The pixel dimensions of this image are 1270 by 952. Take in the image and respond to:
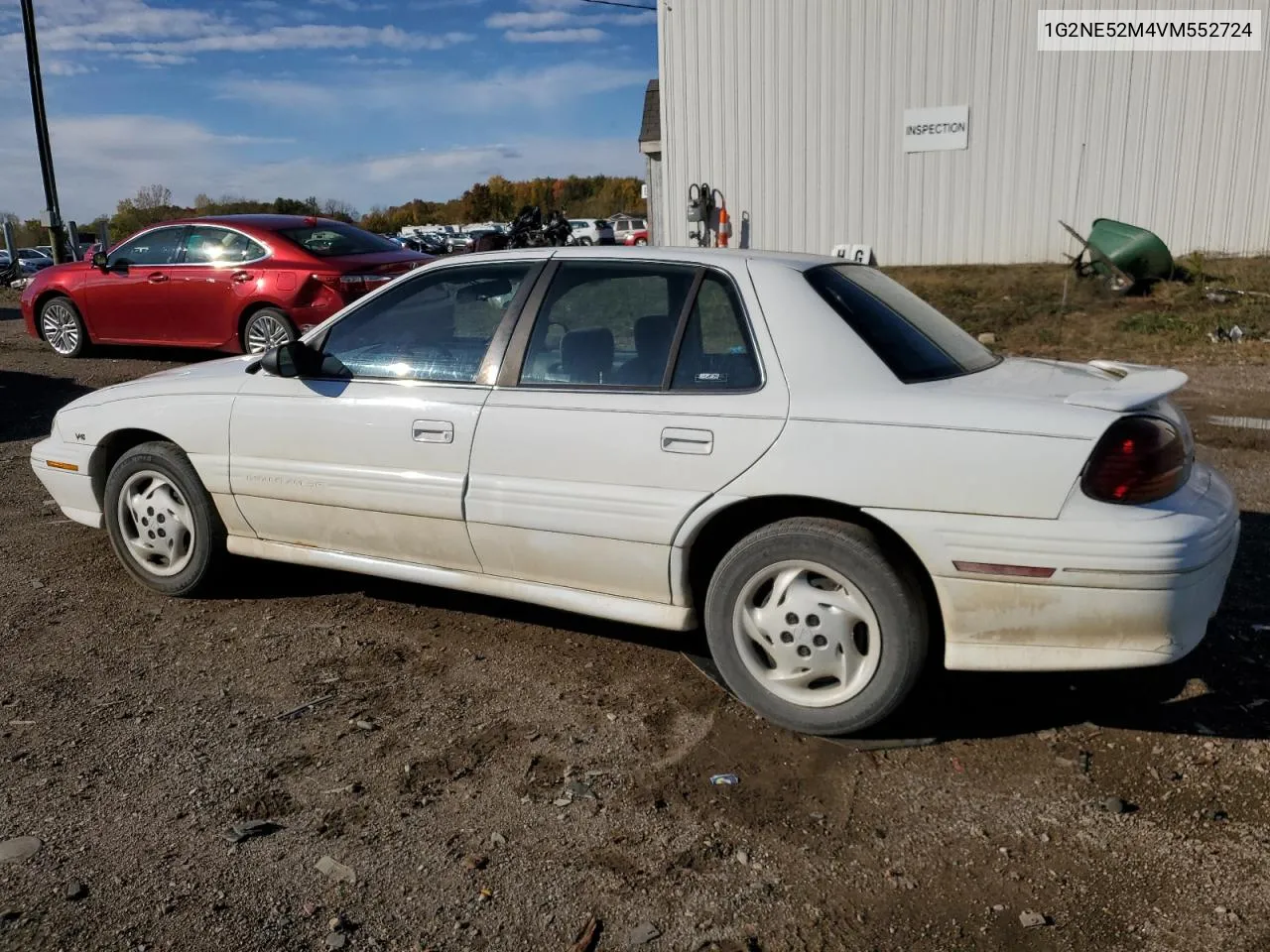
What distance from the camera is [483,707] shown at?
366 centimetres

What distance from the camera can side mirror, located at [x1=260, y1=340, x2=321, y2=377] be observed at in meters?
4.27

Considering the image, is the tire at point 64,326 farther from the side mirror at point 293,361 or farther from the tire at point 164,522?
the side mirror at point 293,361

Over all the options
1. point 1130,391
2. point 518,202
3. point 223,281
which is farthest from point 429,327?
point 518,202

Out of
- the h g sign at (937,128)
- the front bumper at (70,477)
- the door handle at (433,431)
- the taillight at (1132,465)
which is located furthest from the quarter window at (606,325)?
the h g sign at (937,128)

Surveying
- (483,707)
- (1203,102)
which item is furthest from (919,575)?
(1203,102)

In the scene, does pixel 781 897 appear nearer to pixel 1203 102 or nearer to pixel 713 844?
pixel 713 844

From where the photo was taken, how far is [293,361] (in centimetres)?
427

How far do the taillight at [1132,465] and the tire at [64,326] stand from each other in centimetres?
1096

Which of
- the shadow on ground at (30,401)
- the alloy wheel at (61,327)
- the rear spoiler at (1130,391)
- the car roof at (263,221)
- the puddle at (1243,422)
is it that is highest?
the car roof at (263,221)

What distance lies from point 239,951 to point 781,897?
1.26 metres

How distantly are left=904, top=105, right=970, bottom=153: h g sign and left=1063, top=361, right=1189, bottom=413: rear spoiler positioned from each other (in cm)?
1325

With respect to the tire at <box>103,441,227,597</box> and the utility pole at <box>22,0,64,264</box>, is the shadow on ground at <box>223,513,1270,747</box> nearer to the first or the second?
the tire at <box>103,441,227,597</box>

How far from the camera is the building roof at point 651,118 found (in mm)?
24281

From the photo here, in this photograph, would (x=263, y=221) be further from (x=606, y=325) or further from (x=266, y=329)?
(x=606, y=325)
